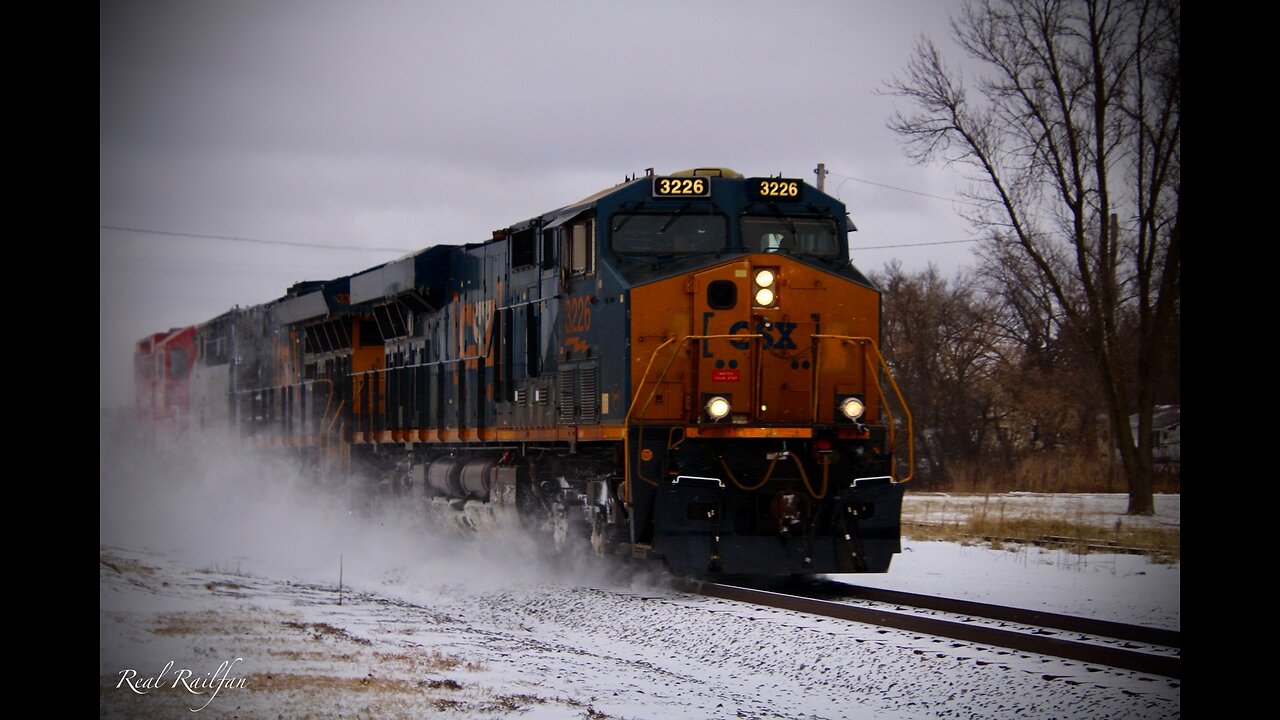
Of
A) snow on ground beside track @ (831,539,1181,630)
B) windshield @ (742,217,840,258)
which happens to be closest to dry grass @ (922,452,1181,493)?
snow on ground beside track @ (831,539,1181,630)

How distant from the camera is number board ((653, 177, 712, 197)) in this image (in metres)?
13.2

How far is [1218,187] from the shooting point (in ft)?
19.5

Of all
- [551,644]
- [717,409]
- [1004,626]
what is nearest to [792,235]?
[717,409]

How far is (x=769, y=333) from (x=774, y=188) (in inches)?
69.4

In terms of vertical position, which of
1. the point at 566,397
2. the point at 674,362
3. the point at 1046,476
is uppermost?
the point at 674,362

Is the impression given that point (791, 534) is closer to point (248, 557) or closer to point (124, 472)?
point (248, 557)

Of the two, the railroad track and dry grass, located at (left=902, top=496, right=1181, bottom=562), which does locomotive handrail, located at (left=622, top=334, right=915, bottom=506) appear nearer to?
the railroad track

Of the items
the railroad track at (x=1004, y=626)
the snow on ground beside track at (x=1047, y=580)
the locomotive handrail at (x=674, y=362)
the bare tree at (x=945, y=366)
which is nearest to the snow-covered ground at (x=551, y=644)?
the snow on ground beside track at (x=1047, y=580)

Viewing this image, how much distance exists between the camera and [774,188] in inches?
532

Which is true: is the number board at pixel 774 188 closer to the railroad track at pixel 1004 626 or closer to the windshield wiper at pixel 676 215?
the windshield wiper at pixel 676 215

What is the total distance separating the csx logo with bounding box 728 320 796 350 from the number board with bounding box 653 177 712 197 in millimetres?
1570

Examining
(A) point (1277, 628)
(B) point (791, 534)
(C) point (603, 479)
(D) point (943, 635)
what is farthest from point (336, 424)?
(A) point (1277, 628)

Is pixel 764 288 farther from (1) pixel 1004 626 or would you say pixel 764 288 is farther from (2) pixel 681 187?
(1) pixel 1004 626
